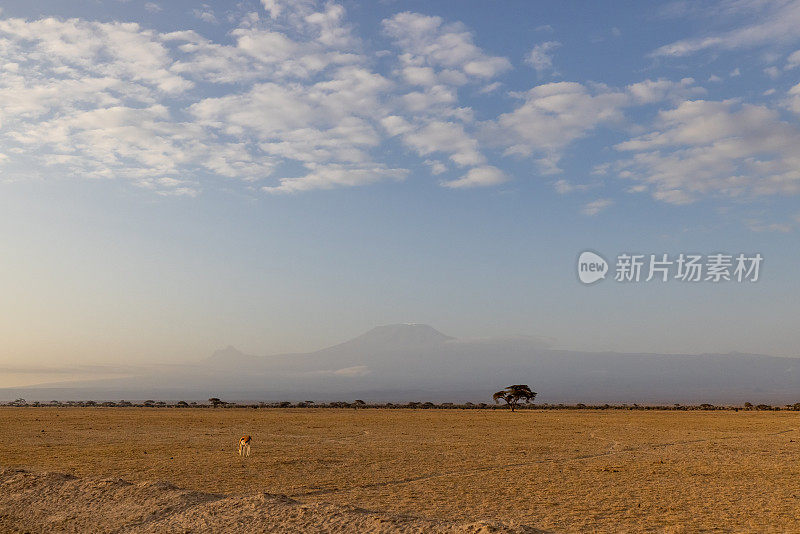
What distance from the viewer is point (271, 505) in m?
13.6

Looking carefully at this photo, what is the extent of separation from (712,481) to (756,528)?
281 inches

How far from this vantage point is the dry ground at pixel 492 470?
1562cm

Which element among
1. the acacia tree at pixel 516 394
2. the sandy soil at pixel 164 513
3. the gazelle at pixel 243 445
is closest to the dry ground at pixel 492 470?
the gazelle at pixel 243 445

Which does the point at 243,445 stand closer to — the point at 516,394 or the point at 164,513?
the point at 164,513

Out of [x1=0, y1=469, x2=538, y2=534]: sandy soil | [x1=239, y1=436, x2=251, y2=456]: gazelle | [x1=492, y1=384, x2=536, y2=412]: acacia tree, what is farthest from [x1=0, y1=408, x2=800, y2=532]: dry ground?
[x1=492, y1=384, x2=536, y2=412]: acacia tree

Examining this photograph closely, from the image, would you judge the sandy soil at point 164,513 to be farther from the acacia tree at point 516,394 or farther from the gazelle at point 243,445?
the acacia tree at point 516,394

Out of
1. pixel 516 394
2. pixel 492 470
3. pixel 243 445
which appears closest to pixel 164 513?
pixel 492 470

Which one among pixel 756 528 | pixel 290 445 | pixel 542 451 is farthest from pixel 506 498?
pixel 290 445

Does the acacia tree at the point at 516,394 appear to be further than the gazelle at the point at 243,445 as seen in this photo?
Yes

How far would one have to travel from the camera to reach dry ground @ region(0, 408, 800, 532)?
615 inches

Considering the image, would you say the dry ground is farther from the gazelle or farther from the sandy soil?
the sandy soil

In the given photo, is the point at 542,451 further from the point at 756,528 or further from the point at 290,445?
the point at 756,528

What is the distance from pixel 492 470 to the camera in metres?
23.3

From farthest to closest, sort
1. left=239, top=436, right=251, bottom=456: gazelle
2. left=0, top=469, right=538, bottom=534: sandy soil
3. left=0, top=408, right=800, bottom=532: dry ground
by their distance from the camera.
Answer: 1. left=239, top=436, right=251, bottom=456: gazelle
2. left=0, top=408, right=800, bottom=532: dry ground
3. left=0, top=469, right=538, bottom=534: sandy soil
